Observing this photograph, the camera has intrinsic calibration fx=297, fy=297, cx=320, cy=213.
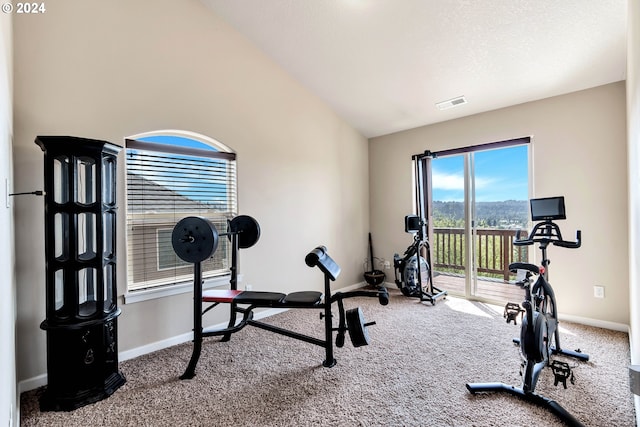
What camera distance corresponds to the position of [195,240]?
2428mm

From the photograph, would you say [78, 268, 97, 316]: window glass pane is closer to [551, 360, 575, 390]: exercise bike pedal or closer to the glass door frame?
[551, 360, 575, 390]: exercise bike pedal

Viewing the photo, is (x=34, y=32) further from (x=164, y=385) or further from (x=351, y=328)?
(x=351, y=328)

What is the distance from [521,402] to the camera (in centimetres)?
199

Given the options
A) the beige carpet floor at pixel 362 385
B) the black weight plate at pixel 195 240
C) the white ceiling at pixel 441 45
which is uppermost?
the white ceiling at pixel 441 45

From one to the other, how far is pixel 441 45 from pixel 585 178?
2.16 m

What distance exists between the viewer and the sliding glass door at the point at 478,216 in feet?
12.8

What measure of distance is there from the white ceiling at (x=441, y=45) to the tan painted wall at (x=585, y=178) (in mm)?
197

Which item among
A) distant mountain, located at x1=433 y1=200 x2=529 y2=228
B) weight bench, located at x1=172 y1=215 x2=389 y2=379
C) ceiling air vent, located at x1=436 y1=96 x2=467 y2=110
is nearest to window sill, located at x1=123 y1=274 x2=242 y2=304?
weight bench, located at x1=172 y1=215 x2=389 y2=379

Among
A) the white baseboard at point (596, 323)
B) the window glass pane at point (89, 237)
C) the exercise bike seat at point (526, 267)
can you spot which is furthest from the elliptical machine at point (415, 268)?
the window glass pane at point (89, 237)

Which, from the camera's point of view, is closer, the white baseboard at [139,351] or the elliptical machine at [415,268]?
the white baseboard at [139,351]

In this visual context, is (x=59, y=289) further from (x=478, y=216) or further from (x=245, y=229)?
(x=478, y=216)

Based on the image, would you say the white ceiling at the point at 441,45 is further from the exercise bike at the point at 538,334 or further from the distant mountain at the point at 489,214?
the exercise bike at the point at 538,334

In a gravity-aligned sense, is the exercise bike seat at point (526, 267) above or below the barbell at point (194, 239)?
below

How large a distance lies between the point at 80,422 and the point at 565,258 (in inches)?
184
